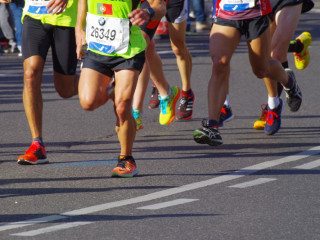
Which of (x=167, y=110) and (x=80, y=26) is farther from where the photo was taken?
(x=167, y=110)

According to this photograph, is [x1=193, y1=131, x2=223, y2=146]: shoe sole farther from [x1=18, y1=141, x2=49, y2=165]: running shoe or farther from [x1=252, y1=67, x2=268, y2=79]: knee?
[x1=18, y1=141, x2=49, y2=165]: running shoe

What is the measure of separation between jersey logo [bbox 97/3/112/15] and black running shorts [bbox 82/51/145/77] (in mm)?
323

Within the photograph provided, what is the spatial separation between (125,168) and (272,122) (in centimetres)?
237

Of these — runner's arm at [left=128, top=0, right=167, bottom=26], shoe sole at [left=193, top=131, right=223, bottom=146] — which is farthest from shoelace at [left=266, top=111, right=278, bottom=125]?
runner's arm at [left=128, top=0, right=167, bottom=26]

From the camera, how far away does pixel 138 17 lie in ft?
Answer: 23.3

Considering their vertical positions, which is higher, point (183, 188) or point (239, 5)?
point (239, 5)

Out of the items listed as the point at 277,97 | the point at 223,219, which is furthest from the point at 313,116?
the point at 223,219

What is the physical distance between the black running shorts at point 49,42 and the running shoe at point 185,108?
2298mm

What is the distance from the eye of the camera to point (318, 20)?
86.4 feet

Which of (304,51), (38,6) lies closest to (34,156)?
(38,6)

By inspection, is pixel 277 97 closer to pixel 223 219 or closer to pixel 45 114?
pixel 45 114

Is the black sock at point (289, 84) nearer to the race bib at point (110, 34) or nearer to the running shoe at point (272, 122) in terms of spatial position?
the running shoe at point (272, 122)

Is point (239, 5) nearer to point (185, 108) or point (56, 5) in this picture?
point (56, 5)

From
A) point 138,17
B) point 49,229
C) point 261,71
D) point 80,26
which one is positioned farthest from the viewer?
point 261,71
